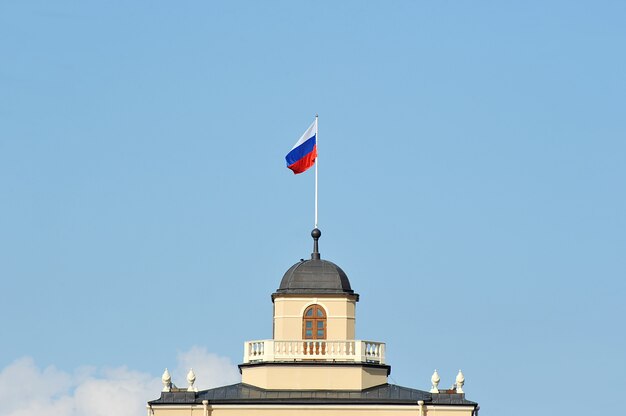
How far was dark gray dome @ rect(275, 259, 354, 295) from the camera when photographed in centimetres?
12962

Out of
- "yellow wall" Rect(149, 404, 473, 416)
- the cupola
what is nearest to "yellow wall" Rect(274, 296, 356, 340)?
the cupola

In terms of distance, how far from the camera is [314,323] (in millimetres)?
129500

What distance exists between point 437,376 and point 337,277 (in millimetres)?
7794

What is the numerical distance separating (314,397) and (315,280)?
6.67 m

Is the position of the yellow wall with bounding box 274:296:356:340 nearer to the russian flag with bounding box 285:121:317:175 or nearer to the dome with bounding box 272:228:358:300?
the dome with bounding box 272:228:358:300

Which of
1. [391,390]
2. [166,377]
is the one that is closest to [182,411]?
[166,377]

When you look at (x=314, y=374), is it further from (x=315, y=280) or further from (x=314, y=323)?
(x=315, y=280)

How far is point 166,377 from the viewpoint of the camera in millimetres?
127062

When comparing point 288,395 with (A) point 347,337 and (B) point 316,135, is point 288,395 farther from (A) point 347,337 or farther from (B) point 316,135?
(B) point 316,135

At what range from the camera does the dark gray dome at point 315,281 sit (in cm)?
12962

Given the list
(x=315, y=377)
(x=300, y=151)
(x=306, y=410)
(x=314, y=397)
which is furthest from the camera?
(x=300, y=151)

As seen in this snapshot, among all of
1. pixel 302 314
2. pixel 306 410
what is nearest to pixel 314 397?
pixel 306 410

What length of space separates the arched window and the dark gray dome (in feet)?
2.89

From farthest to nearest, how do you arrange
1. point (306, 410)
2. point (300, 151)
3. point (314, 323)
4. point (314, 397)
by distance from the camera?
point (300, 151)
point (314, 323)
point (314, 397)
point (306, 410)
